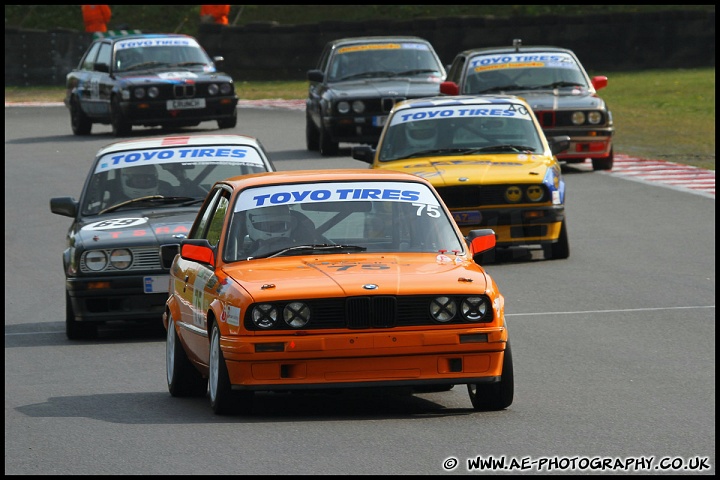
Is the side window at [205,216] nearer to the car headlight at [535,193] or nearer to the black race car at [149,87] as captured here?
the car headlight at [535,193]

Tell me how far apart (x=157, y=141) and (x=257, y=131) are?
1587 centimetres

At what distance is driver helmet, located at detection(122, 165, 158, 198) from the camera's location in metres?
13.1

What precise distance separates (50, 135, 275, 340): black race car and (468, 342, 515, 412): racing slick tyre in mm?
3455

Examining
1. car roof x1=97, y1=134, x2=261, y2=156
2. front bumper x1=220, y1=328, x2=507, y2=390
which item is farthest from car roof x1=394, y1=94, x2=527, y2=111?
front bumper x1=220, y1=328, x2=507, y2=390

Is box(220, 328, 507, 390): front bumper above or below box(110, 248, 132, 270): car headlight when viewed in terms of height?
above

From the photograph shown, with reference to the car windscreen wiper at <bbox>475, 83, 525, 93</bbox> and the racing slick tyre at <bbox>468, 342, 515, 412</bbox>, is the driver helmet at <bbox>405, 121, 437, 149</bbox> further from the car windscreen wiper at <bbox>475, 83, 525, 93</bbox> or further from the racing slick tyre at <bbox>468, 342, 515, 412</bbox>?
the racing slick tyre at <bbox>468, 342, 515, 412</bbox>

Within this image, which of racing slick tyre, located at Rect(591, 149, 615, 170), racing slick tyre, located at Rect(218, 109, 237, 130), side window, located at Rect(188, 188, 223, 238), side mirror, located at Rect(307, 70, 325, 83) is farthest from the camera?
racing slick tyre, located at Rect(218, 109, 237, 130)

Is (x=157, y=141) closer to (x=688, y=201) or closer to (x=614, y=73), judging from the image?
(x=688, y=201)

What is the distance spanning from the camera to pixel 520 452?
282 inches

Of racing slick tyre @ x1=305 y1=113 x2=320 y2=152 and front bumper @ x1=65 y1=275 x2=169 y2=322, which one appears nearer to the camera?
front bumper @ x1=65 y1=275 x2=169 y2=322

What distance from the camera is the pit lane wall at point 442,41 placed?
4094 cm

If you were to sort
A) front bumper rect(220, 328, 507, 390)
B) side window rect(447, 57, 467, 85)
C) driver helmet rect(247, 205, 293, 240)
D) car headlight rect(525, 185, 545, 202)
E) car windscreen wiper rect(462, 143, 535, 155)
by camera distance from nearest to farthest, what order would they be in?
front bumper rect(220, 328, 507, 390)
driver helmet rect(247, 205, 293, 240)
car headlight rect(525, 185, 545, 202)
car windscreen wiper rect(462, 143, 535, 155)
side window rect(447, 57, 467, 85)

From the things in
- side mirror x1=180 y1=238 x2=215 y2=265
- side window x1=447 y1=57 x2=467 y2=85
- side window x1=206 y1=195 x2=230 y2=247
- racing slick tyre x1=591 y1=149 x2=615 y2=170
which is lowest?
racing slick tyre x1=591 y1=149 x2=615 y2=170

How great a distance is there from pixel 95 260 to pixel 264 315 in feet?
14.0
